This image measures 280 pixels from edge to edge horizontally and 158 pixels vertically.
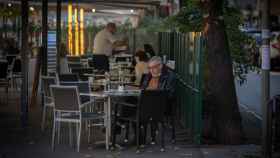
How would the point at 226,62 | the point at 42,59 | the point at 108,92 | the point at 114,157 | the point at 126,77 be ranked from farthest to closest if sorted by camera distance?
the point at 42,59 < the point at 126,77 < the point at 226,62 < the point at 108,92 < the point at 114,157

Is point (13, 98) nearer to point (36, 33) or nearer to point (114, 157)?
point (36, 33)

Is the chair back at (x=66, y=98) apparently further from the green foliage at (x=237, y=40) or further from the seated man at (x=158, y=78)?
the green foliage at (x=237, y=40)

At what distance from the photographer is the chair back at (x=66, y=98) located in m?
10.6

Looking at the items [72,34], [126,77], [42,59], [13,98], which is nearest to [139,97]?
[126,77]

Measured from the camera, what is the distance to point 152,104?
417 inches

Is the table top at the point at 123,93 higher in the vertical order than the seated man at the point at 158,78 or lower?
lower

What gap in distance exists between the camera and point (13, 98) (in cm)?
1930

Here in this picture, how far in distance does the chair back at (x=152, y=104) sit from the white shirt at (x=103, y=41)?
8.81 m

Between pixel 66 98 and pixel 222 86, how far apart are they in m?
2.70

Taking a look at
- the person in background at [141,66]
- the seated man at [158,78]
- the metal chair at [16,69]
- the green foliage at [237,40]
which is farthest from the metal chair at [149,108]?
the metal chair at [16,69]

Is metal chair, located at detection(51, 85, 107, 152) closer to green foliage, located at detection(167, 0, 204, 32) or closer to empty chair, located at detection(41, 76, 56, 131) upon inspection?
empty chair, located at detection(41, 76, 56, 131)

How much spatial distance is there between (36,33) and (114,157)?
573 inches

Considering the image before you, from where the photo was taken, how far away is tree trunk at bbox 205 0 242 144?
11.9 meters

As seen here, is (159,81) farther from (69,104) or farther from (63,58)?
(63,58)
